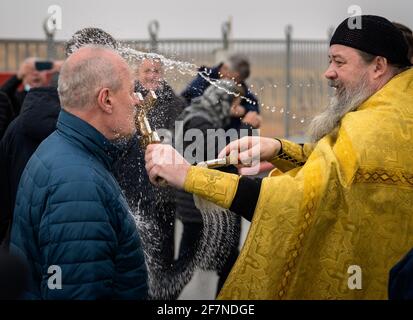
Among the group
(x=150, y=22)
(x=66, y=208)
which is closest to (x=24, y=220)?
(x=66, y=208)

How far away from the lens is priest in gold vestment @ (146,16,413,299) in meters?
3.11

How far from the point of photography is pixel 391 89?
3303mm

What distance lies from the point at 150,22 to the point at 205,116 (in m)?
3.25

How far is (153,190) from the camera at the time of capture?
13.3ft

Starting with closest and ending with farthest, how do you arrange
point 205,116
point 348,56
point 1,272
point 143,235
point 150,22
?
point 1,272
point 348,56
point 143,235
point 205,116
point 150,22

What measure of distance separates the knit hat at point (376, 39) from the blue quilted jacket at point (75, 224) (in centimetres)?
120

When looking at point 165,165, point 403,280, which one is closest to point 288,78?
point 165,165

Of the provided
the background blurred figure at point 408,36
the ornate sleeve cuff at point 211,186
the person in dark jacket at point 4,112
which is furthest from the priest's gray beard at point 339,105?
the person in dark jacket at point 4,112

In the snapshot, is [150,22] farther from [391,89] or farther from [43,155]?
[43,155]

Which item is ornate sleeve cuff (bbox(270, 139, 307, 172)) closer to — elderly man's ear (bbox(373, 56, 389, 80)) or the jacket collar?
elderly man's ear (bbox(373, 56, 389, 80))

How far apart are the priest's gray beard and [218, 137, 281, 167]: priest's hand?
0.19 meters

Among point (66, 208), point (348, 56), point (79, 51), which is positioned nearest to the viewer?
point (66, 208)

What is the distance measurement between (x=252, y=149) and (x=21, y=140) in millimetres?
1268

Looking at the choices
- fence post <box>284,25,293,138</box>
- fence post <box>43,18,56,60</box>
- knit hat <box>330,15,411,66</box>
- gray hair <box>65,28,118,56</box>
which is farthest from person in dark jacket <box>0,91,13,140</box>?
fence post <box>284,25,293,138</box>
